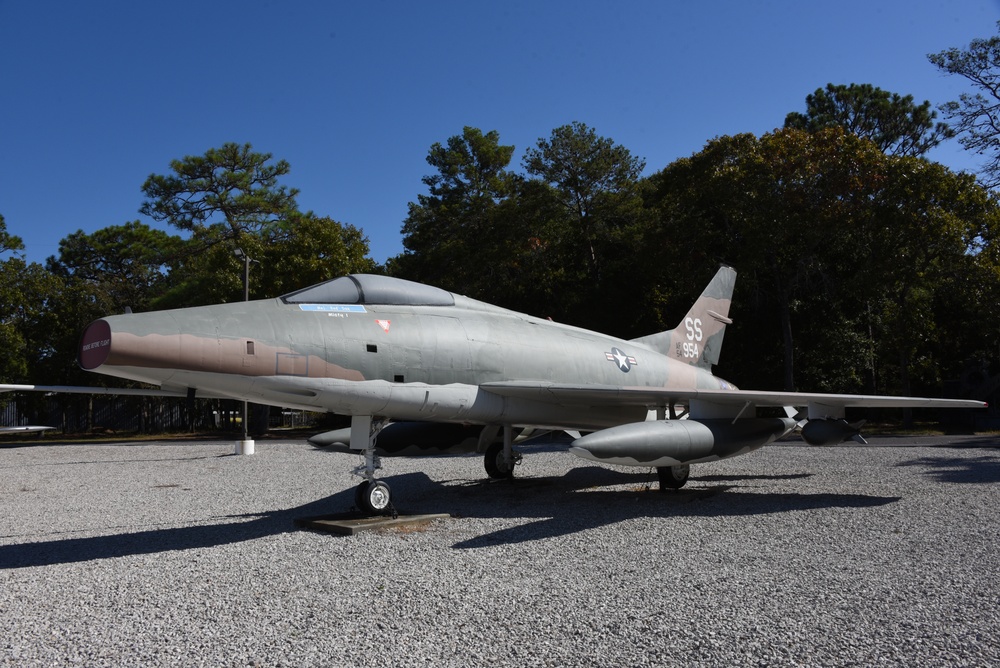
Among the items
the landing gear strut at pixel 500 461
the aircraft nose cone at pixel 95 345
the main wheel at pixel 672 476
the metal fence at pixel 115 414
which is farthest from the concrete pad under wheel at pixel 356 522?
the metal fence at pixel 115 414

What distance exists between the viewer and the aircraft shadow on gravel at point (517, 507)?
22.5 feet

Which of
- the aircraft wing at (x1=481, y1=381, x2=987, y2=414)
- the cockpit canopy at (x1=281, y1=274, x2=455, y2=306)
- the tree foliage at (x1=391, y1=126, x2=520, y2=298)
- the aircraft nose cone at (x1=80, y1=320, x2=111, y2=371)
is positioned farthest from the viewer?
the tree foliage at (x1=391, y1=126, x2=520, y2=298)

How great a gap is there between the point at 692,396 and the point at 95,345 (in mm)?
6698

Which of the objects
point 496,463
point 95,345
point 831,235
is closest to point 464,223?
point 831,235

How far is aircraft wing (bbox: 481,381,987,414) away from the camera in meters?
8.47

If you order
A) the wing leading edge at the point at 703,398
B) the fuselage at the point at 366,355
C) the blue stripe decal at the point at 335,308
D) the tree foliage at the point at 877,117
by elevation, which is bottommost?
the wing leading edge at the point at 703,398

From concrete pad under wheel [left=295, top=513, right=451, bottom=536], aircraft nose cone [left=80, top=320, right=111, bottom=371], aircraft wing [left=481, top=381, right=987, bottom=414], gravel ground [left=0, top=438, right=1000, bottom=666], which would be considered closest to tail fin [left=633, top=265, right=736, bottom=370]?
gravel ground [left=0, top=438, right=1000, bottom=666]

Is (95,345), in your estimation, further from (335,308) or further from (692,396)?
(692,396)

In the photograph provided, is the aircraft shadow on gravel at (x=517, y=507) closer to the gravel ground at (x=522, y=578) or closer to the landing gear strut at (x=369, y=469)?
the gravel ground at (x=522, y=578)

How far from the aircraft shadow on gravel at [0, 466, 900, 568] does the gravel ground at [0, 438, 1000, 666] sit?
0.07 meters

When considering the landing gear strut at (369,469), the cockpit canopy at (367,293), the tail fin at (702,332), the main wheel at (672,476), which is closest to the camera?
the cockpit canopy at (367,293)

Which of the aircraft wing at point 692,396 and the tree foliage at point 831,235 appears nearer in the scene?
the aircraft wing at point 692,396

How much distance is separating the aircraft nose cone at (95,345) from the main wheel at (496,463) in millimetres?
6676

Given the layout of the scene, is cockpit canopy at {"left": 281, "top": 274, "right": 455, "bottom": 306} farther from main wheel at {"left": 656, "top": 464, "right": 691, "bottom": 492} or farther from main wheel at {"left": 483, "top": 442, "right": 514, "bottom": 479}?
main wheel at {"left": 656, "top": 464, "right": 691, "bottom": 492}
